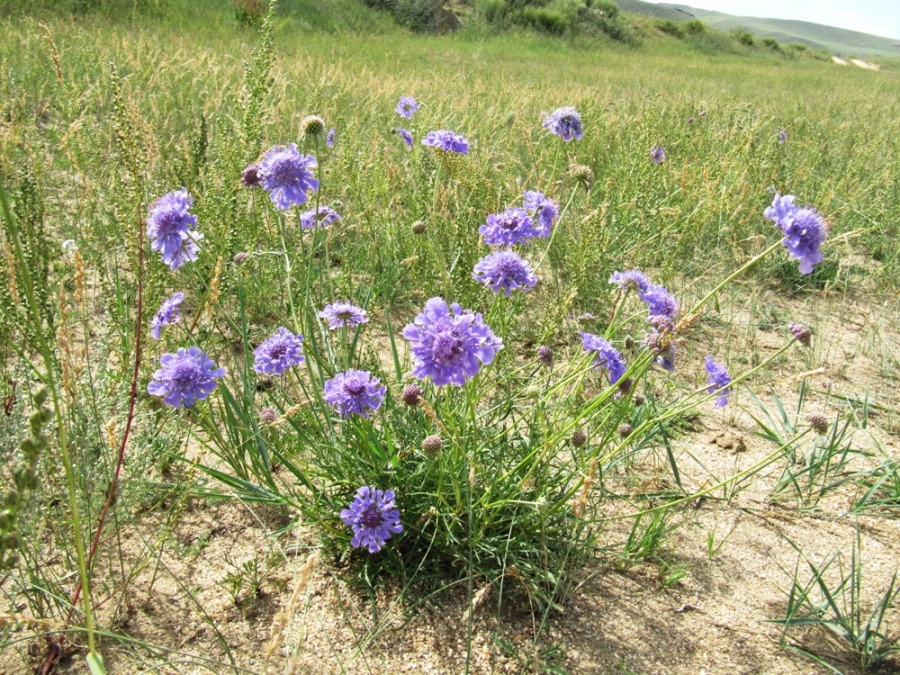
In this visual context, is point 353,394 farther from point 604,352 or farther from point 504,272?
point 604,352

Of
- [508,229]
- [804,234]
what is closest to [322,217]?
[508,229]

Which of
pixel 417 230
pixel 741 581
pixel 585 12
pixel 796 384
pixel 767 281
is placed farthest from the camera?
pixel 585 12

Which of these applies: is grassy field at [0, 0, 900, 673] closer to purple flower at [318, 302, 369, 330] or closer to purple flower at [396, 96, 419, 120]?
purple flower at [318, 302, 369, 330]

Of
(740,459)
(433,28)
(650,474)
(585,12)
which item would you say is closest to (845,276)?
(740,459)

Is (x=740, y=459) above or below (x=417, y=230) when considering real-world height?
below

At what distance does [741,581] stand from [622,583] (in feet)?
1.21

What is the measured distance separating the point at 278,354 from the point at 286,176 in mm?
499

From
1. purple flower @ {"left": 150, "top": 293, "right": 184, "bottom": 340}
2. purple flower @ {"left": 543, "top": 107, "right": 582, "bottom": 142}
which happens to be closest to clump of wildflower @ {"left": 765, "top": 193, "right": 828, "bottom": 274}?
purple flower @ {"left": 543, "top": 107, "right": 582, "bottom": 142}

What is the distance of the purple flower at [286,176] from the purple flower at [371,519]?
0.82m

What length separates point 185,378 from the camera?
159 cm

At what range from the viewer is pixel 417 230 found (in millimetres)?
2188

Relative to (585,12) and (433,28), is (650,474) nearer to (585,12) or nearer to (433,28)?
(433,28)

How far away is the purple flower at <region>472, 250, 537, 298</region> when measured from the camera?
1.73 metres

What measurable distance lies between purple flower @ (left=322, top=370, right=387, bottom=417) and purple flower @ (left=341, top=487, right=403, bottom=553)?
0.20 meters
